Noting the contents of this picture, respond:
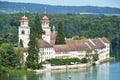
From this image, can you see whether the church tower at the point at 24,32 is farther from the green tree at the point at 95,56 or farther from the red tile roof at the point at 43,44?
the green tree at the point at 95,56

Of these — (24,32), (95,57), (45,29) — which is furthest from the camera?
(45,29)

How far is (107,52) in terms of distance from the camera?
53781mm

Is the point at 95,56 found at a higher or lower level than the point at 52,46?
lower

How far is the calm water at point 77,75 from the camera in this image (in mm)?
39406

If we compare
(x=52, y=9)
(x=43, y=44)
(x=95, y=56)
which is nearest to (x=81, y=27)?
(x=95, y=56)

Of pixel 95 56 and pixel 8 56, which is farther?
pixel 95 56

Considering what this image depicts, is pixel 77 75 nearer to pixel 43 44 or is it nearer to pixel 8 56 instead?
pixel 8 56

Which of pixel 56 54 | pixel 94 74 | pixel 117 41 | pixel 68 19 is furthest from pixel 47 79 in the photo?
pixel 68 19

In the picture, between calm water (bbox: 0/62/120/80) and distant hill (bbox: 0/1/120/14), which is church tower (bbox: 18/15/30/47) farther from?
distant hill (bbox: 0/1/120/14)

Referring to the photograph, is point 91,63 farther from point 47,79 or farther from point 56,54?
point 47,79

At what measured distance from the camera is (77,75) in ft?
135

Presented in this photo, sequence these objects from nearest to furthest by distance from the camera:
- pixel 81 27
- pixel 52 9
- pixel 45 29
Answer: pixel 45 29 → pixel 81 27 → pixel 52 9

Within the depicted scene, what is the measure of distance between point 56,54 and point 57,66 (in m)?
2.58

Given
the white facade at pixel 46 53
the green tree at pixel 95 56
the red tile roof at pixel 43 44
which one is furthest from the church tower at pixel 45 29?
the green tree at pixel 95 56
